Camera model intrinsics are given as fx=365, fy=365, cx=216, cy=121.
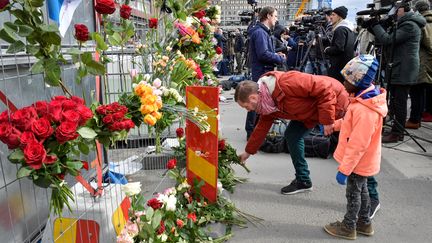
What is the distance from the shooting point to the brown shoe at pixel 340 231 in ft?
9.12

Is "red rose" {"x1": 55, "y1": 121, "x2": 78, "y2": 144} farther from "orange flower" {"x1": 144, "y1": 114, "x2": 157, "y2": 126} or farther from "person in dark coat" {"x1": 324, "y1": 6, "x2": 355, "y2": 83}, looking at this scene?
"person in dark coat" {"x1": 324, "y1": 6, "x2": 355, "y2": 83}

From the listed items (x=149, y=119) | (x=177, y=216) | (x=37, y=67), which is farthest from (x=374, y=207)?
(x=37, y=67)

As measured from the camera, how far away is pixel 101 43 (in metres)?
1.50

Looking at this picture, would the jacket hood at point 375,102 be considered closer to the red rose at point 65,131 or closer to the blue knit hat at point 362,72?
the blue knit hat at point 362,72

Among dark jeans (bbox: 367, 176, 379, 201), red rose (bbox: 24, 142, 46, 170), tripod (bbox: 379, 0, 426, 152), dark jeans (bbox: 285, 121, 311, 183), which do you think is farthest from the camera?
tripod (bbox: 379, 0, 426, 152)

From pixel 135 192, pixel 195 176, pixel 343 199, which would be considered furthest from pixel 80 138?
pixel 343 199

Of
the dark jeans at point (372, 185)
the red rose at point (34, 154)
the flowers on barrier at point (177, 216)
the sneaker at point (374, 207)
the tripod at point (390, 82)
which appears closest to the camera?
the red rose at point (34, 154)

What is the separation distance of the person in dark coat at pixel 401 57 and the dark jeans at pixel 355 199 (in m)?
2.83

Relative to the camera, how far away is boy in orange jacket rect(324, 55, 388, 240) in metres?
2.57

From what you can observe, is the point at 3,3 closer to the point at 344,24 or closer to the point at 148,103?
the point at 148,103

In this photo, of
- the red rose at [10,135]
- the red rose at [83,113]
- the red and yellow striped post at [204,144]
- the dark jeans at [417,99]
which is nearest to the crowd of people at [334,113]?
the red and yellow striped post at [204,144]

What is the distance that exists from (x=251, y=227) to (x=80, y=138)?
6.43ft

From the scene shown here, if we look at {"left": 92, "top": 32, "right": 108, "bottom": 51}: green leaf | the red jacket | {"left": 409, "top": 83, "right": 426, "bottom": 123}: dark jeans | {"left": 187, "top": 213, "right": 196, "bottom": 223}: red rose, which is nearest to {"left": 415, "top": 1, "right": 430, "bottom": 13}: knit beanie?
{"left": 409, "top": 83, "right": 426, "bottom": 123}: dark jeans

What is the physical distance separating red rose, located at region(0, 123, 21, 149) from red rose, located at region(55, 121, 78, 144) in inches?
4.6
